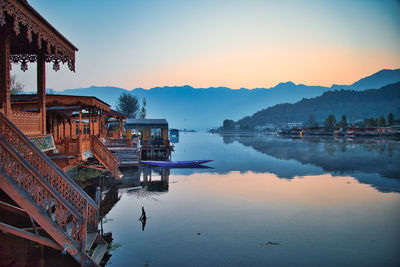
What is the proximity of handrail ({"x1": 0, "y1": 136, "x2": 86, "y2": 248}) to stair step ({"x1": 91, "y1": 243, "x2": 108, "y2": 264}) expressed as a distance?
1534 millimetres

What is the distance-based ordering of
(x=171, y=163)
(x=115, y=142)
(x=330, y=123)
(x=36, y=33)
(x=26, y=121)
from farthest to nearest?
1. (x=330, y=123)
2. (x=171, y=163)
3. (x=115, y=142)
4. (x=26, y=121)
5. (x=36, y=33)

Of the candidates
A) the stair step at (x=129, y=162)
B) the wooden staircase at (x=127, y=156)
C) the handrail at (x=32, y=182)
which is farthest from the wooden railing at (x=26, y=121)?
the stair step at (x=129, y=162)

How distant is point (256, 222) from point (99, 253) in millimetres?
8127

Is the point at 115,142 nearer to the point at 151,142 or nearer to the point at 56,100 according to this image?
the point at 151,142

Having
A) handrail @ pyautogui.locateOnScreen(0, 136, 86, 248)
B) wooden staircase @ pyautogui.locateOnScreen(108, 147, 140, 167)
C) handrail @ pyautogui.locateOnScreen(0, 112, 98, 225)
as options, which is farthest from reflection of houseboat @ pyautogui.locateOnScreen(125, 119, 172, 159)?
handrail @ pyautogui.locateOnScreen(0, 136, 86, 248)

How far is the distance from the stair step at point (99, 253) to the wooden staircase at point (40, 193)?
105 centimetres

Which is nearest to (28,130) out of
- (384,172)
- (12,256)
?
(12,256)

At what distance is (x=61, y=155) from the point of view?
45.9ft

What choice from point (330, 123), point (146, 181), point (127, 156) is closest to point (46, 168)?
point (146, 181)

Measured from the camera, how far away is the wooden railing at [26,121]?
360 inches

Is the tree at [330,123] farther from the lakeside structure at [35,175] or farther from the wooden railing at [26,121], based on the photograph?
the wooden railing at [26,121]

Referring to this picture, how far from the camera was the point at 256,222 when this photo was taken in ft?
45.6

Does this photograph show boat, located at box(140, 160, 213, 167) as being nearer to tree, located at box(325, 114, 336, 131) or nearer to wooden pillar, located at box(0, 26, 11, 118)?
wooden pillar, located at box(0, 26, 11, 118)

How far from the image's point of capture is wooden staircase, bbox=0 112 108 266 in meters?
6.09
